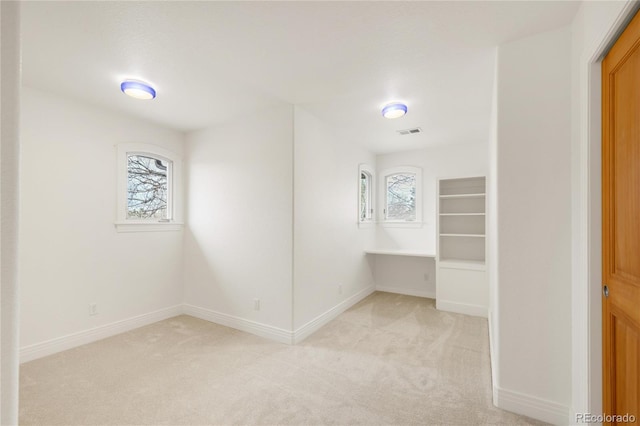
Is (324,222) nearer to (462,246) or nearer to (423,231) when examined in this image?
(423,231)

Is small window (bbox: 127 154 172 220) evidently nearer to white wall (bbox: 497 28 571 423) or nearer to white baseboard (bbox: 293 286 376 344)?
white baseboard (bbox: 293 286 376 344)

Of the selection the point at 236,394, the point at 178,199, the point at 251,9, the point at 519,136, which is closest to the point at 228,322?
the point at 236,394

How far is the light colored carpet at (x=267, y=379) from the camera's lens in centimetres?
195

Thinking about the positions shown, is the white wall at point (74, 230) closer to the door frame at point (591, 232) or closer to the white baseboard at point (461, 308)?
the white baseboard at point (461, 308)

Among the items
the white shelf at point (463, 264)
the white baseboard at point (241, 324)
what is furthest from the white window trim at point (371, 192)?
the white baseboard at point (241, 324)

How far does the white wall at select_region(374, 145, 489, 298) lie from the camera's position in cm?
469

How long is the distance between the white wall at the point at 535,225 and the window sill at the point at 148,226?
3.76 metres

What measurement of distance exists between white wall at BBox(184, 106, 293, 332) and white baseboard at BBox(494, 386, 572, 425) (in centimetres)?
193

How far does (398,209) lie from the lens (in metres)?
5.32

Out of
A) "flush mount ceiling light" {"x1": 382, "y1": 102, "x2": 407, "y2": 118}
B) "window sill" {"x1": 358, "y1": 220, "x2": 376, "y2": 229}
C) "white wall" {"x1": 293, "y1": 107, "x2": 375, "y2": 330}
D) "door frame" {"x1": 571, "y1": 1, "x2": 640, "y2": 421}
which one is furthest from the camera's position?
"window sill" {"x1": 358, "y1": 220, "x2": 376, "y2": 229}

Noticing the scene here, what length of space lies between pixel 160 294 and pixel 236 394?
2.19 meters

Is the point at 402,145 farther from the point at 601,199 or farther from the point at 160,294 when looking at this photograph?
the point at 160,294

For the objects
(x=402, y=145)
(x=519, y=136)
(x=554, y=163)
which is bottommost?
(x=554, y=163)

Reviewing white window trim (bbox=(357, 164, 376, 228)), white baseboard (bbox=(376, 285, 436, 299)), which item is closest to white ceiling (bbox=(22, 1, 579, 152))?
white window trim (bbox=(357, 164, 376, 228))
